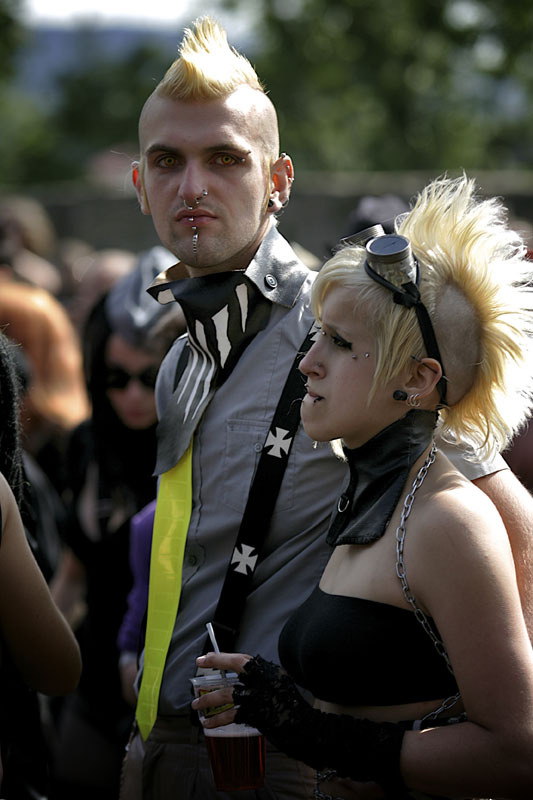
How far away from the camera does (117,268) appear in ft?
21.3

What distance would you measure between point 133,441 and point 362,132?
30.4m

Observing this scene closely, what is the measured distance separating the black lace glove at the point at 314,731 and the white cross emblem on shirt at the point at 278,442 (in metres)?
0.57

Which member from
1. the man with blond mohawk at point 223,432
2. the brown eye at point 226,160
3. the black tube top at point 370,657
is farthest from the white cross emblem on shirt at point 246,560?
the brown eye at point 226,160

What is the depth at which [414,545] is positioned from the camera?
1861 mm

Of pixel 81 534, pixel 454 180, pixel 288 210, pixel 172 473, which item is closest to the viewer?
pixel 454 180

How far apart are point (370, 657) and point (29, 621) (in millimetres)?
806

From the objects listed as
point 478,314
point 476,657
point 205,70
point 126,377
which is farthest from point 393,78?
point 476,657

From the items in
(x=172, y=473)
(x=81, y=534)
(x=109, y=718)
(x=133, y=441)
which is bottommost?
(x=109, y=718)

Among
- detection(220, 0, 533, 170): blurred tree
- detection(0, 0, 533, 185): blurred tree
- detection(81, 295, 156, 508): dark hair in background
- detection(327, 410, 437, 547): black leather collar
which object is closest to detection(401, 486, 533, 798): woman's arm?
detection(327, 410, 437, 547): black leather collar

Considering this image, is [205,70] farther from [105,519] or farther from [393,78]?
[393,78]

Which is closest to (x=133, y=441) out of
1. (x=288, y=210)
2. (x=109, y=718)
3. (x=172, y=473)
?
Answer: (x=109, y=718)

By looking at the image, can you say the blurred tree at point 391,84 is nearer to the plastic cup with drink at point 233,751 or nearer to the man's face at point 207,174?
the man's face at point 207,174

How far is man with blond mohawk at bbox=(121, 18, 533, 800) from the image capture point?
2451 millimetres

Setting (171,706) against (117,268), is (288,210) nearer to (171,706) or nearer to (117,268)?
(117,268)
